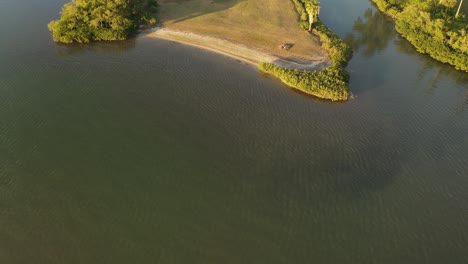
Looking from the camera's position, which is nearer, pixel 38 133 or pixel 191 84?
pixel 38 133

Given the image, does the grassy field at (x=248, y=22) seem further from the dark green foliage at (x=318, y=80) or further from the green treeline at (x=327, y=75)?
the dark green foliage at (x=318, y=80)

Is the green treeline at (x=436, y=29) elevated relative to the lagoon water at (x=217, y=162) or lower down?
elevated

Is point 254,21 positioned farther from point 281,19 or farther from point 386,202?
point 386,202

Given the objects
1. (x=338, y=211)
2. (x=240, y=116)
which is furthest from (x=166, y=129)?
(x=338, y=211)

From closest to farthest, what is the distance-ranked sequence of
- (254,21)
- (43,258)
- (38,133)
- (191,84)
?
(43,258) → (38,133) → (191,84) → (254,21)

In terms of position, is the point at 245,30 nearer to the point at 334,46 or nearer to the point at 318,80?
the point at 334,46

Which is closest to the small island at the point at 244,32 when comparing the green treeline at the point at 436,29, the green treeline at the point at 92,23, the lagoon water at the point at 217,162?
the green treeline at the point at 92,23

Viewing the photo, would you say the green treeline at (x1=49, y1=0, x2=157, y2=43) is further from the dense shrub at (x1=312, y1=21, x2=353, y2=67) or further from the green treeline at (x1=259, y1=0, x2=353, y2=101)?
the dense shrub at (x1=312, y1=21, x2=353, y2=67)
